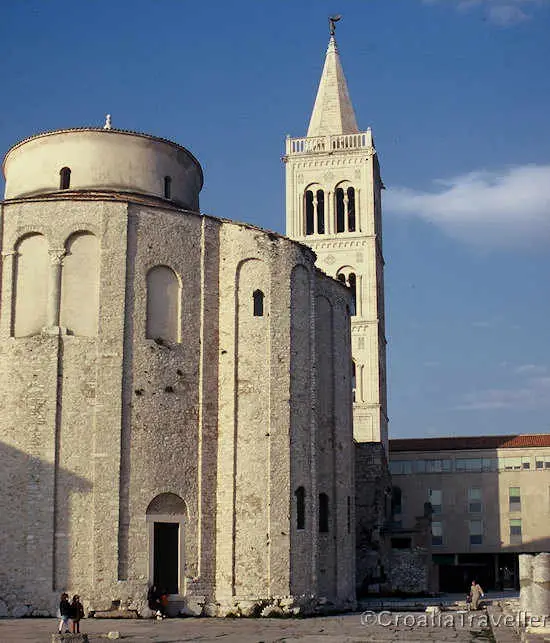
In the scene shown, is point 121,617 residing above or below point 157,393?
below

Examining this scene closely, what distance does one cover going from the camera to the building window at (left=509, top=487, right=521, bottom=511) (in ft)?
208

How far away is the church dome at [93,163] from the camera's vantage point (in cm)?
3456

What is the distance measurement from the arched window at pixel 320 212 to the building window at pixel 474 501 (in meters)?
18.4

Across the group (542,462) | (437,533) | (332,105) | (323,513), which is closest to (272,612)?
(323,513)

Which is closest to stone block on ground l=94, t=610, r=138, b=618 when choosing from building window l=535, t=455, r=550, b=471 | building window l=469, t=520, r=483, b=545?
building window l=469, t=520, r=483, b=545

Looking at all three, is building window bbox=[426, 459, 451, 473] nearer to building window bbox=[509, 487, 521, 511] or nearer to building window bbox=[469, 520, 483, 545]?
building window bbox=[469, 520, 483, 545]

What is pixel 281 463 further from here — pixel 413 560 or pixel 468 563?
pixel 468 563

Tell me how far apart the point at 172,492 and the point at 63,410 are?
156 inches

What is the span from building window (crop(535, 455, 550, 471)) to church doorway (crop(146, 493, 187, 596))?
124ft

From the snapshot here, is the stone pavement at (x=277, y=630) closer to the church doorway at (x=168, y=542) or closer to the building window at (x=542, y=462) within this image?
the church doorway at (x=168, y=542)

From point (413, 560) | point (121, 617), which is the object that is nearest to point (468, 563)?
point (413, 560)

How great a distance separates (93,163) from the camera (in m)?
34.5

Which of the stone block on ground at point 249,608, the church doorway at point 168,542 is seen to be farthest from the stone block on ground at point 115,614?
the stone block on ground at point 249,608

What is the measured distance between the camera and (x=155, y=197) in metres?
34.9
